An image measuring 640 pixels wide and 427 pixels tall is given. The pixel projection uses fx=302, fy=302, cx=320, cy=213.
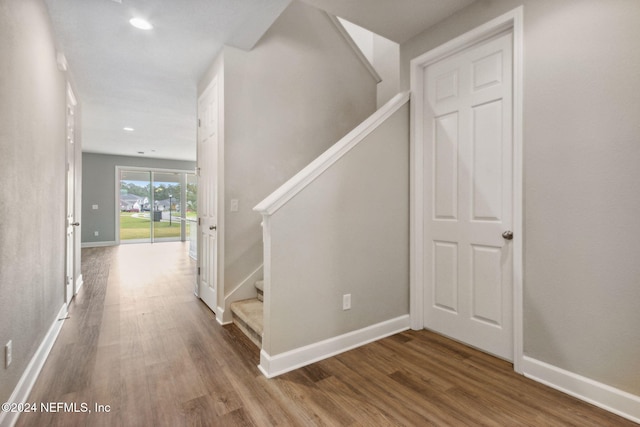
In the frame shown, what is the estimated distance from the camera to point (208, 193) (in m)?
3.26

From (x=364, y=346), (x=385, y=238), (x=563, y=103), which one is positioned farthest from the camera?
(x=385, y=238)

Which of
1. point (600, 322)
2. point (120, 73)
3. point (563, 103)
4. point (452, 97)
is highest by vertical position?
point (120, 73)

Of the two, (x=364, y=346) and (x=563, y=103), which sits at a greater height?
(x=563, y=103)

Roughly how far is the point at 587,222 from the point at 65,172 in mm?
4302

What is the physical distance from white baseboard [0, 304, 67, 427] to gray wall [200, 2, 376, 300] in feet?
4.27

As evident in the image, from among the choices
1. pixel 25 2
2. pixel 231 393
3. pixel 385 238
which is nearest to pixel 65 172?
pixel 25 2

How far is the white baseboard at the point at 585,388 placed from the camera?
5.00 ft

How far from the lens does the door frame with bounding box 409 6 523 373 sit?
76.3 inches

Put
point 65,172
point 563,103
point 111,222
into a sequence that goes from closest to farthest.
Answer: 1. point 563,103
2. point 65,172
3. point 111,222

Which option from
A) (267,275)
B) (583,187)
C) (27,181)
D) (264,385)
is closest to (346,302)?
(267,275)

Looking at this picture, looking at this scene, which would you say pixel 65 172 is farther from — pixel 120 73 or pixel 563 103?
pixel 563 103

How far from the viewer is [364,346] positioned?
7.57 ft

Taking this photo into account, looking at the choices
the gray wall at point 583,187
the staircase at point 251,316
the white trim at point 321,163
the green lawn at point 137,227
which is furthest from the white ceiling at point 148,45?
the green lawn at point 137,227

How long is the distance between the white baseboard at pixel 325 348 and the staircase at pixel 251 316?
0.35m
